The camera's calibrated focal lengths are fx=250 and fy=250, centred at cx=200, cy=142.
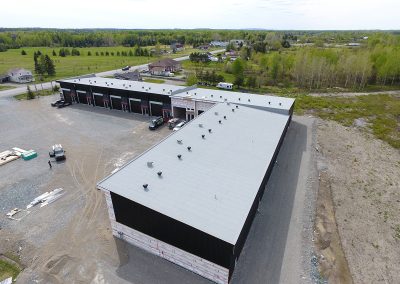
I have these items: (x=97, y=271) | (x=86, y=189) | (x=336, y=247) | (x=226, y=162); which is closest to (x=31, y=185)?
(x=86, y=189)

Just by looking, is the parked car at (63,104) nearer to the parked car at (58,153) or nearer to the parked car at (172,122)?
the parked car at (58,153)

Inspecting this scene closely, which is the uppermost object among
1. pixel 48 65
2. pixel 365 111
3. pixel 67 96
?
pixel 48 65

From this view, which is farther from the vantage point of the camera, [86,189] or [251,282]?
[86,189]

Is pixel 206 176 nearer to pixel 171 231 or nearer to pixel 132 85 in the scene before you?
pixel 171 231

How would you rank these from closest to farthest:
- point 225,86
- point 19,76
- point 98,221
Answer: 1. point 98,221
2. point 225,86
3. point 19,76

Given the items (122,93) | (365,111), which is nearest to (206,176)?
(122,93)

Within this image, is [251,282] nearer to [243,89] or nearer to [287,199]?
[287,199]

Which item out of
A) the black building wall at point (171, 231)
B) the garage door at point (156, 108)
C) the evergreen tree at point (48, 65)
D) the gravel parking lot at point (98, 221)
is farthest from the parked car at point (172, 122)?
the evergreen tree at point (48, 65)

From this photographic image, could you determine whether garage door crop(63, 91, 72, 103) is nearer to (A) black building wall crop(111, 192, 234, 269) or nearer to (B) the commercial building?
(B) the commercial building
